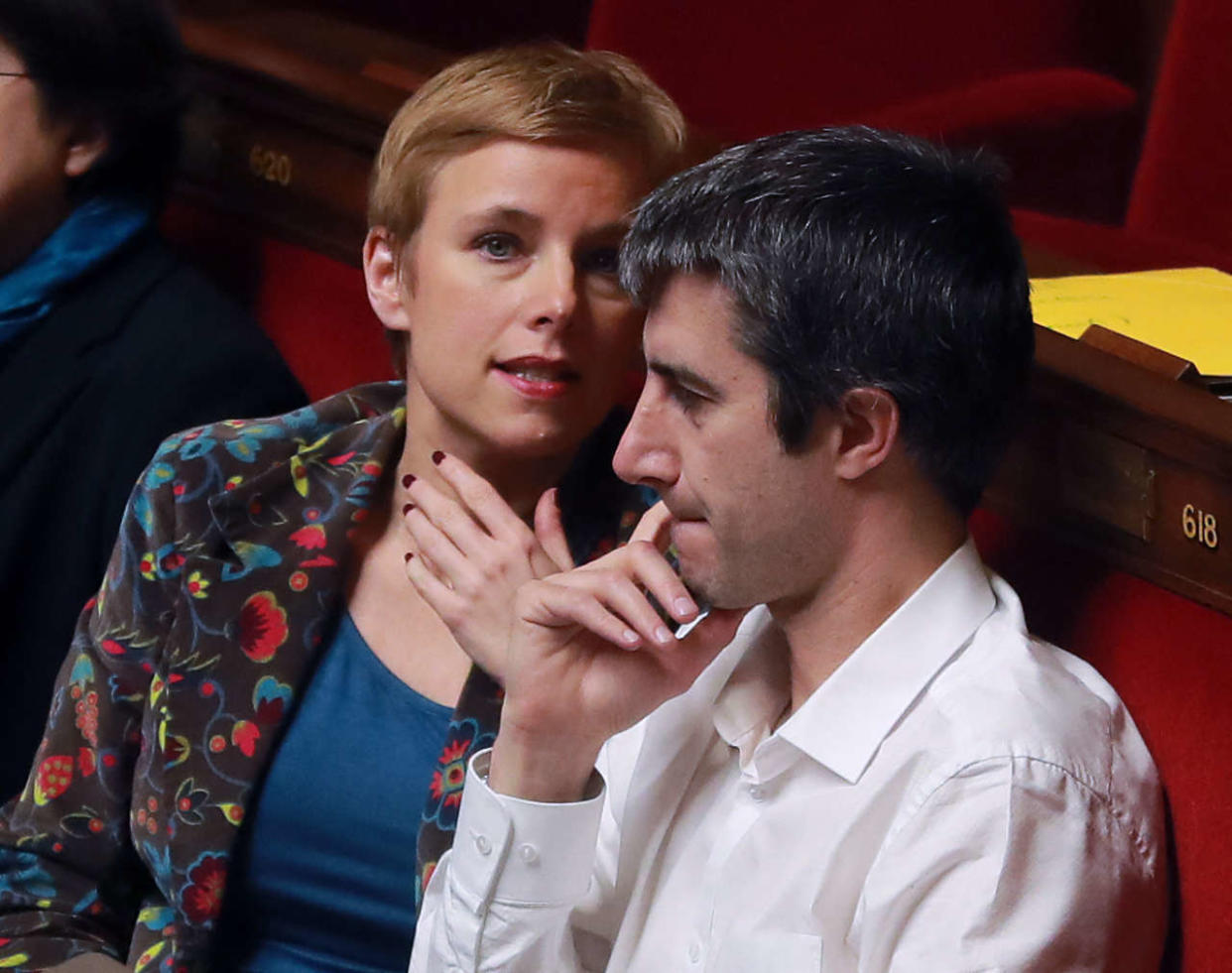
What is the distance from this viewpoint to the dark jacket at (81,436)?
5.66 ft

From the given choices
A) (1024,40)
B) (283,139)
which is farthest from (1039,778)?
(1024,40)

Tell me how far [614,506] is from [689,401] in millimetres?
344

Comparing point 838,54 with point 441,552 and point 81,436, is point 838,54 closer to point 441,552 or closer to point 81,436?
point 81,436

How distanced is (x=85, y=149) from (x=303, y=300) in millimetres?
276

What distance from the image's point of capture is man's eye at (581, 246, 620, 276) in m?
1.36

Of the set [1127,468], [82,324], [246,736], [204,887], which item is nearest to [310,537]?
[246,736]

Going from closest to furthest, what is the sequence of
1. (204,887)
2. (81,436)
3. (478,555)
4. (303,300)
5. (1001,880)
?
1. (1001,880)
2. (478,555)
3. (204,887)
4. (81,436)
5. (303,300)

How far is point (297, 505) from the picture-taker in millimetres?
1472

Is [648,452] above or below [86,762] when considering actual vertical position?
above

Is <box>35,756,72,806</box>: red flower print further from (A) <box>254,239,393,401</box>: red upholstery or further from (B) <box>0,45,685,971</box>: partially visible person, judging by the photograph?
(A) <box>254,239,393,401</box>: red upholstery

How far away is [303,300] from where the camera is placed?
188 centimetres

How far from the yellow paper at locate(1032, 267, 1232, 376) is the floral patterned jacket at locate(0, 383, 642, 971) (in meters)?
0.36

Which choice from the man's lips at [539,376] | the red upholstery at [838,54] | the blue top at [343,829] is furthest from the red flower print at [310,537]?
the red upholstery at [838,54]

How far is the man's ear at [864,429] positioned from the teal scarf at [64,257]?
1.06 metres
